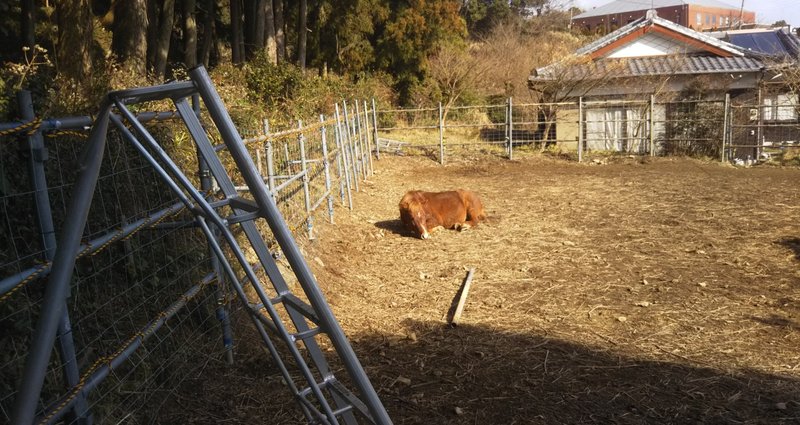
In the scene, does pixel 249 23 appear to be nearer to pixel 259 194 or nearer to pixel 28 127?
pixel 28 127

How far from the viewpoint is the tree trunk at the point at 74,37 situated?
9094mm

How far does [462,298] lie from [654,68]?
1626 cm

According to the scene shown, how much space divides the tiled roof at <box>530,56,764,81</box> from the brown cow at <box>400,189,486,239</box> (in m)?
11.6

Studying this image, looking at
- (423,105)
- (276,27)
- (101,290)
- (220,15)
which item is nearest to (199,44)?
(220,15)

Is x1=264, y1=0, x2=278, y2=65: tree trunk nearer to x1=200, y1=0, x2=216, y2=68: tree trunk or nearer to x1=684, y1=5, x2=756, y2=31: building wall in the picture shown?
x1=200, y1=0, x2=216, y2=68: tree trunk

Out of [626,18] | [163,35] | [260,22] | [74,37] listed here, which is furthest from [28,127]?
[626,18]

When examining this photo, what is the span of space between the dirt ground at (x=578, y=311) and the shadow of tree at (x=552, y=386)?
0.04ft

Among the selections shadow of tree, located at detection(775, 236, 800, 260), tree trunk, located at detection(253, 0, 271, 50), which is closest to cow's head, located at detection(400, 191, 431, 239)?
shadow of tree, located at detection(775, 236, 800, 260)

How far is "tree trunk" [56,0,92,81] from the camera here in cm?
909

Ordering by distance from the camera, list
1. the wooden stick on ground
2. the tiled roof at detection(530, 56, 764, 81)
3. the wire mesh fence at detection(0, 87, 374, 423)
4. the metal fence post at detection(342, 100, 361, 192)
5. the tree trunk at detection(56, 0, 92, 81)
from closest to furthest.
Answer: the wire mesh fence at detection(0, 87, 374, 423) → the wooden stick on ground → the tree trunk at detection(56, 0, 92, 81) → the metal fence post at detection(342, 100, 361, 192) → the tiled roof at detection(530, 56, 764, 81)

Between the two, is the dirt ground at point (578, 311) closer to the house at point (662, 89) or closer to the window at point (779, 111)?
the house at point (662, 89)

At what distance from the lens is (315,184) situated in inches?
356

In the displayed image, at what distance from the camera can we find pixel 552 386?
14.3 feet

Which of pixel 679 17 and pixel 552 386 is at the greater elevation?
pixel 679 17
